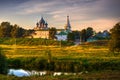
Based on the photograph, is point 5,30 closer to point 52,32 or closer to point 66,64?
point 52,32

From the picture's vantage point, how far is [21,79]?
2959 cm

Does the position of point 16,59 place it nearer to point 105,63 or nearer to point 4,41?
point 105,63

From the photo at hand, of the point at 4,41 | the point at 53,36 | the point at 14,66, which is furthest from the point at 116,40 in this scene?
the point at 53,36

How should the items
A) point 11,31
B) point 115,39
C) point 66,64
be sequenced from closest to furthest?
point 66,64
point 115,39
point 11,31

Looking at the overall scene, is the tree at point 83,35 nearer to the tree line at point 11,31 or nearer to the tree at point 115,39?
the tree line at point 11,31

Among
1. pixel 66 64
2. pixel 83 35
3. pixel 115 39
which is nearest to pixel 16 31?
pixel 83 35

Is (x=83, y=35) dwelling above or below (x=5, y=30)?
below

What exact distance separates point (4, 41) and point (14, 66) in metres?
96.9

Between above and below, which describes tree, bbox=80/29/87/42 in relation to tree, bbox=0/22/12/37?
below

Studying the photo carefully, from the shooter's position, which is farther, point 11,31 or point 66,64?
point 11,31

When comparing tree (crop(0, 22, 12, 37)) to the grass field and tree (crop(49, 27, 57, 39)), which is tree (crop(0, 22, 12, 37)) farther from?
the grass field

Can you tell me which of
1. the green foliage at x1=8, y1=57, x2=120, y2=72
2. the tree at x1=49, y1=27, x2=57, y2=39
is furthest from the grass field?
the tree at x1=49, y1=27, x2=57, y2=39

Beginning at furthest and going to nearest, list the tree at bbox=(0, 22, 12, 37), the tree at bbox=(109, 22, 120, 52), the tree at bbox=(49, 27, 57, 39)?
the tree at bbox=(0, 22, 12, 37), the tree at bbox=(49, 27, 57, 39), the tree at bbox=(109, 22, 120, 52)

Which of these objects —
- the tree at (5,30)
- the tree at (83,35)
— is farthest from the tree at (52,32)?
the tree at (5,30)
